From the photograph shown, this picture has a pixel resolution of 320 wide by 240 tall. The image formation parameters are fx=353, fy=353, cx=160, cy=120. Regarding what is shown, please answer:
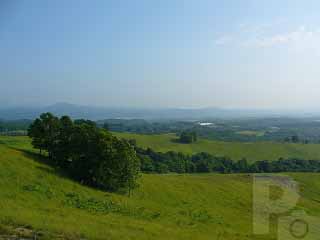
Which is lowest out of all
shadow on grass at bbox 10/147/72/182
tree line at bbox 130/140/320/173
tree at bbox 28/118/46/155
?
tree line at bbox 130/140/320/173

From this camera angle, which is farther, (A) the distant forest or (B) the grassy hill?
(A) the distant forest

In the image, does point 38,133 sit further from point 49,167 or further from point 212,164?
point 212,164

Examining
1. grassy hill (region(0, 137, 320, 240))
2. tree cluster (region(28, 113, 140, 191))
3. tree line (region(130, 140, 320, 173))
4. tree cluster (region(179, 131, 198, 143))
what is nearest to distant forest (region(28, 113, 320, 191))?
tree cluster (region(28, 113, 140, 191))

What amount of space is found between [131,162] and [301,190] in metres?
52.6

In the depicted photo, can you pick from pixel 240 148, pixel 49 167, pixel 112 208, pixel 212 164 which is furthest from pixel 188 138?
pixel 112 208

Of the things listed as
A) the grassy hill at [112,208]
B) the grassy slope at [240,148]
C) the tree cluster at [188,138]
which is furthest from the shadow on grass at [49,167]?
the tree cluster at [188,138]

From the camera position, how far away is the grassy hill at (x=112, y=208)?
17.8 metres

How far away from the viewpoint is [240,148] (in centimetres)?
16300

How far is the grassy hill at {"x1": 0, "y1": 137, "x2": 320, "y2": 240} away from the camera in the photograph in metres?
17.8

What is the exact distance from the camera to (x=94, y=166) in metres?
42.1

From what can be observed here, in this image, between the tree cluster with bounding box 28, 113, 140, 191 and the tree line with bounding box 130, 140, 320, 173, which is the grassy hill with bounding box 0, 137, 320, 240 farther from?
the tree line with bounding box 130, 140, 320, 173

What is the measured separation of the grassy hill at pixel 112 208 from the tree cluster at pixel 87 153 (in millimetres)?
2523

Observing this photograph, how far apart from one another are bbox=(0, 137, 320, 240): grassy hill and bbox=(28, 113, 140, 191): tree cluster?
2.52 m

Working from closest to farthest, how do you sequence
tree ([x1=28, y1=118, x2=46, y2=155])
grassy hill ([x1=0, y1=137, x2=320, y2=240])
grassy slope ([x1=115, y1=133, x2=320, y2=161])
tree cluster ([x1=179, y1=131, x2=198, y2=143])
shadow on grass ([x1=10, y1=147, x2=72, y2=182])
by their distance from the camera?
1. grassy hill ([x1=0, y1=137, x2=320, y2=240])
2. shadow on grass ([x1=10, y1=147, x2=72, y2=182])
3. tree ([x1=28, y1=118, x2=46, y2=155])
4. grassy slope ([x1=115, y1=133, x2=320, y2=161])
5. tree cluster ([x1=179, y1=131, x2=198, y2=143])
